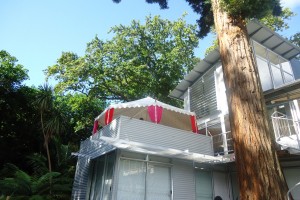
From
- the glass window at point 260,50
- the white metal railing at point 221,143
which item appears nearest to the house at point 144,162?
the white metal railing at point 221,143

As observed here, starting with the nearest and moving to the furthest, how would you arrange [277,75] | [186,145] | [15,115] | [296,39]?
[186,145], [277,75], [15,115], [296,39]

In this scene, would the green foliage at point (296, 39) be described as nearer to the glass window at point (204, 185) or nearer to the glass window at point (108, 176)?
the glass window at point (204, 185)

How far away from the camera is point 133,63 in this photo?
875 inches

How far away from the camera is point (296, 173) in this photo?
33.3 ft

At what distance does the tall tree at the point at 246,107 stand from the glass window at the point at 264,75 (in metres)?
6.98

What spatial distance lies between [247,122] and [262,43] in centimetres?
1126

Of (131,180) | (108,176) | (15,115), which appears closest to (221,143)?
(131,180)

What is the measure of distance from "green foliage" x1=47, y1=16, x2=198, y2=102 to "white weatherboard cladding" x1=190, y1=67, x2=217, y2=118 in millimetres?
7877

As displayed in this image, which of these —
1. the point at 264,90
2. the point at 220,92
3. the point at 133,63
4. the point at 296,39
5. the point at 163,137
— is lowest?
the point at 163,137

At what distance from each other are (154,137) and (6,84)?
45.4ft

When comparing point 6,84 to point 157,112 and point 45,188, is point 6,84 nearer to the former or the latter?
point 45,188

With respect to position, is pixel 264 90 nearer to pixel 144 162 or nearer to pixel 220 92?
pixel 220 92

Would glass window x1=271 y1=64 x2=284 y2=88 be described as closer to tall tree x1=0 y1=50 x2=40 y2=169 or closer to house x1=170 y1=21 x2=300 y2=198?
house x1=170 y1=21 x2=300 y2=198

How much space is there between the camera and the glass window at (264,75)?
1225 cm
